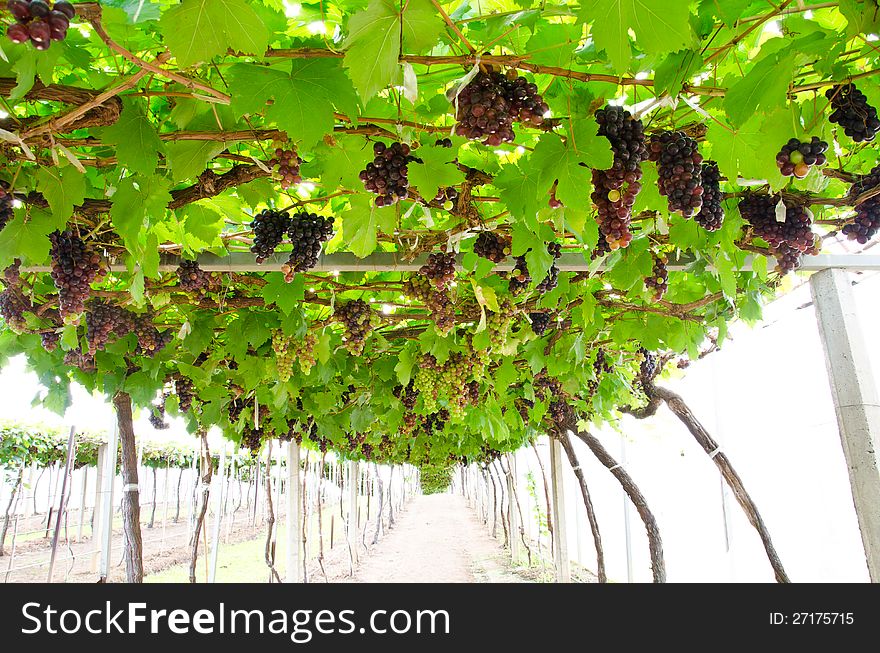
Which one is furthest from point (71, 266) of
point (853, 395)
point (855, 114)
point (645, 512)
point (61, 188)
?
point (645, 512)

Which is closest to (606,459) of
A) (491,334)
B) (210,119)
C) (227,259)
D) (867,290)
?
(867,290)

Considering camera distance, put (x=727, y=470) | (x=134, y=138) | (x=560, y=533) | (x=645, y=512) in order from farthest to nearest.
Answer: (x=560, y=533) < (x=645, y=512) < (x=727, y=470) < (x=134, y=138)

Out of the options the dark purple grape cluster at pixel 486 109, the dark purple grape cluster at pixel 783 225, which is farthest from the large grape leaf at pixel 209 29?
the dark purple grape cluster at pixel 783 225

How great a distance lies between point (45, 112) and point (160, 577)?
46.5 ft

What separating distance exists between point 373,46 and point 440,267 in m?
1.57

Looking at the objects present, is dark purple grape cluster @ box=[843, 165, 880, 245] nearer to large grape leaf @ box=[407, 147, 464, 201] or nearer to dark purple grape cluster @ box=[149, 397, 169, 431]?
large grape leaf @ box=[407, 147, 464, 201]

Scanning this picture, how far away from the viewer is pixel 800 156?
66.3 inches

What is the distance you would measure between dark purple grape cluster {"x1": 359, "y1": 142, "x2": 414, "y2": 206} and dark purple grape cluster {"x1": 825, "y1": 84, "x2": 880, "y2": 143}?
4.25 feet

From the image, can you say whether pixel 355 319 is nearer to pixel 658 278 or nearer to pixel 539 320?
pixel 539 320

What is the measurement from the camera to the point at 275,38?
1.84 meters

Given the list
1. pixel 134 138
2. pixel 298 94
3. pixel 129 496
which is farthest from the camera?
pixel 129 496

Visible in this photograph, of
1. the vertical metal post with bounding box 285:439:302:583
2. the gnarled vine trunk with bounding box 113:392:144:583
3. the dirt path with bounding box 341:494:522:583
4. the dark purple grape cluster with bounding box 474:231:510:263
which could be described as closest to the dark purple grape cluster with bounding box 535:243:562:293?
the dark purple grape cluster with bounding box 474:231:510:263

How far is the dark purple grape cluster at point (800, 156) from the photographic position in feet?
5.49

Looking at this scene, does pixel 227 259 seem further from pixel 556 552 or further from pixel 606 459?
pixel 556 552
